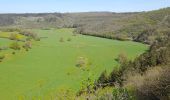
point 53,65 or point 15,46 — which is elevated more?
point 15,46

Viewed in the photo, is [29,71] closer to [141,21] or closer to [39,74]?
[39,74]

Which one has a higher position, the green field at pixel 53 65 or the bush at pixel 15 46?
the bush at pixel 15 46

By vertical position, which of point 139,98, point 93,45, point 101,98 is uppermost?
point 101,98

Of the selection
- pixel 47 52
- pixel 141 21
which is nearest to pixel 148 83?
pixel 47 52

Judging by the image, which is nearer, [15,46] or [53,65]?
[53,65]

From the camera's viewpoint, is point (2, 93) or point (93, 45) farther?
point (93, 45)

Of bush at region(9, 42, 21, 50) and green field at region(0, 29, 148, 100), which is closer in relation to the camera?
green field at region(0, 29, 148, 100)

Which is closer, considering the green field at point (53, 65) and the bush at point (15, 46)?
the green field at point (53, 65)

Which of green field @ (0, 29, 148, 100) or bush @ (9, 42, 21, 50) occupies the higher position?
bush @ (9, 42, 21, 50)
